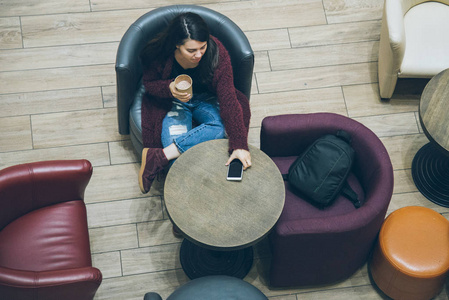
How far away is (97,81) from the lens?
13.1ft

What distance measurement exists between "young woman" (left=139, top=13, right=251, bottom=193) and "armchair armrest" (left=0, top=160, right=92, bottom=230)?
401 millimetres

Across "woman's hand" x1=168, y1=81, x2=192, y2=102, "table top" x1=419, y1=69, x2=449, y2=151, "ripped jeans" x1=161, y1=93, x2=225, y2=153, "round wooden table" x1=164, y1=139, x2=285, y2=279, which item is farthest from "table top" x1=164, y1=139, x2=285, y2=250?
"table top" x1=419, y1=69, x2=449, y2=151

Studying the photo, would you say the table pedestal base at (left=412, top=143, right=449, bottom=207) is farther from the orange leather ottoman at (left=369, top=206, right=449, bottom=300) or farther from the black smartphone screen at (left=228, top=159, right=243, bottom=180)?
the black smartphone screen at (left=228, top=159, right=243, bottom=180)

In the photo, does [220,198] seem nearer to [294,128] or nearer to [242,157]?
[242,157]

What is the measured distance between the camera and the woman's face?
9.70ft

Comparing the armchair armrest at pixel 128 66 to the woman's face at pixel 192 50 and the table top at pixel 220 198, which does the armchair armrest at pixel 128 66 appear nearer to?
the woman's face at pixel 192 50

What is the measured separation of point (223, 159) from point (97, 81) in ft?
4.54

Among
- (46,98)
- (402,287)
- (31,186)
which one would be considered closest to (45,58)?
(46,98)

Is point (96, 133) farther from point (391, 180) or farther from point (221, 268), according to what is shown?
point (391, 180)

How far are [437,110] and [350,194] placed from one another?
2.36 feet

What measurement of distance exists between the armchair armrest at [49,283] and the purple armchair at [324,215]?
0.96 meters

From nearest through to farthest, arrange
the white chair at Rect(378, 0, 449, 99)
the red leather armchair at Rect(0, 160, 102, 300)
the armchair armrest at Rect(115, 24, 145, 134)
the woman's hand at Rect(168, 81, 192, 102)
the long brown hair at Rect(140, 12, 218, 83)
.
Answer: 1. the red leather armchair at Rect(0, 160, 102, 300)
2. the long brown hair at Rect(140, 12, 218, 83)
3. the woman's hand at Rect(168, 81, 192, 102)
4. the armchair armrest at Rect(115, 24, 145, 134)
5. the white chair at Rect(378, 0, 449, 99)

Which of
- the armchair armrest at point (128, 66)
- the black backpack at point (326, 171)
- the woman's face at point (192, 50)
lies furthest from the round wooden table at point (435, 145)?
the armchair armrest at point (128, 66)

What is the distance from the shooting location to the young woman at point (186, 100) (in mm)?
2992
